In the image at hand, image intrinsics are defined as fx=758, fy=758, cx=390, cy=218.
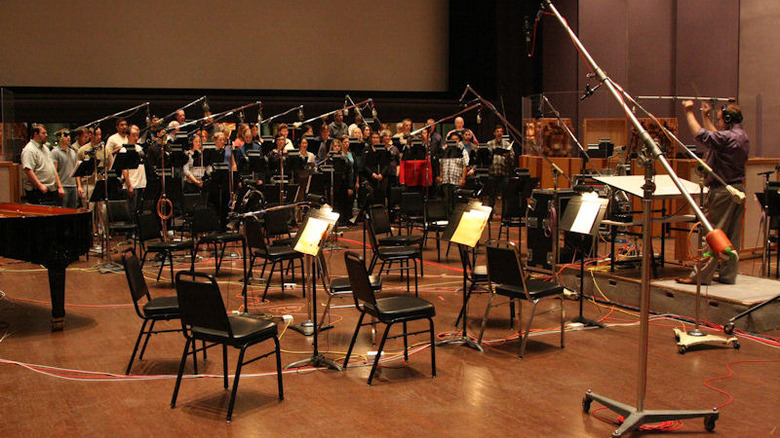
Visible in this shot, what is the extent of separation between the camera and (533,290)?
607 cm

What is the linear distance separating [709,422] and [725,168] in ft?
12.5

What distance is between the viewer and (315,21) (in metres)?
17.2

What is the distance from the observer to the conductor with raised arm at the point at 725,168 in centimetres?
742

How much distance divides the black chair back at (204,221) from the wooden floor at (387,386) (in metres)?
2.13

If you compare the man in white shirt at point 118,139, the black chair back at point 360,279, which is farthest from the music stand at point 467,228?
the man in white shirt at point 118,139

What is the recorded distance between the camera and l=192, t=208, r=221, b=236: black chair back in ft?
30.8

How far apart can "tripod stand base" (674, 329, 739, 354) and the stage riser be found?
20.4 inches

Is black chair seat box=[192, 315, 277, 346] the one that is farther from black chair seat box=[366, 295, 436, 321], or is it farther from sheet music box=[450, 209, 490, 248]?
sheet music box=[450, 209, 490, 248]

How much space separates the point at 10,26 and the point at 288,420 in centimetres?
1282

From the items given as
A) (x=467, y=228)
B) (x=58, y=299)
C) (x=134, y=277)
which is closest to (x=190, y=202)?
(x=58, y=299)

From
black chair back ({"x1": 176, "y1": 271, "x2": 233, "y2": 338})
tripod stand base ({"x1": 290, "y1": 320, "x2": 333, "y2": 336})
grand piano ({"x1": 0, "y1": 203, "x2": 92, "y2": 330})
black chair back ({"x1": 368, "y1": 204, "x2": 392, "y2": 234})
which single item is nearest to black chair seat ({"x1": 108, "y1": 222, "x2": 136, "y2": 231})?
grand piano ({"x1": 0, "y1": 203, "x2": 92, "y2": 330})

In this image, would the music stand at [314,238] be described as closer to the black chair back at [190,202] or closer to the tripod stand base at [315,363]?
the tripod stand base at [315,363]

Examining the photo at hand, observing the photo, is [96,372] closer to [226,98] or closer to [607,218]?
[607,218]

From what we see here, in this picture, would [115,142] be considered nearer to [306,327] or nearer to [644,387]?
[306,327]
